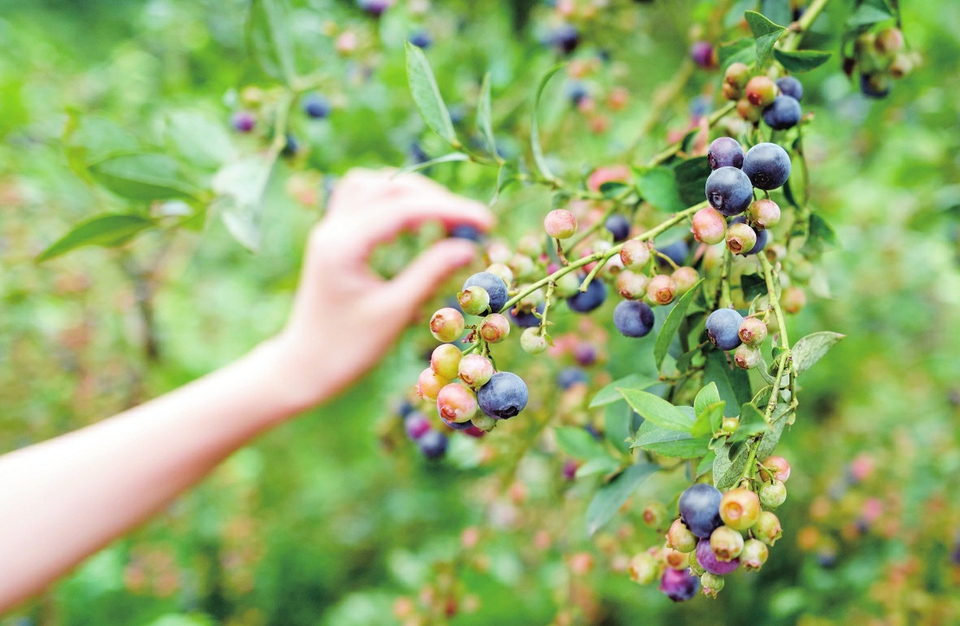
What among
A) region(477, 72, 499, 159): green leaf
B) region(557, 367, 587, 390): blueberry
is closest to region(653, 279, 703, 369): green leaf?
region(477, 72, 499, 159): green leaf

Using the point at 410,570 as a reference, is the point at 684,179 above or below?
above

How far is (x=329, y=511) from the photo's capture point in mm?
2518

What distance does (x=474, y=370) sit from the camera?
1.35 ft

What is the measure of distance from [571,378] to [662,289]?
1.64 feet

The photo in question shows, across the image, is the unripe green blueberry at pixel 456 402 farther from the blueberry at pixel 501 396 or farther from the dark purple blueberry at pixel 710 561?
the dark purple blueberry at pixel 710 561

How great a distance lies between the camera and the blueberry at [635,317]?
1.63ft

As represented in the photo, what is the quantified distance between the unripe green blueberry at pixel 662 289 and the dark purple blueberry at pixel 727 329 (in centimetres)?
4

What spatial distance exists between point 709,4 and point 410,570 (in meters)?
1.30

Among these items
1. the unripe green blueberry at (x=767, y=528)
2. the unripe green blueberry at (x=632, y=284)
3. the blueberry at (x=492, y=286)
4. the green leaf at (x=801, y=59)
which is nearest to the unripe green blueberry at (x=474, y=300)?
the blueberry at (x=492, y=286)

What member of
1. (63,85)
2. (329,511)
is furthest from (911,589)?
(63,85)

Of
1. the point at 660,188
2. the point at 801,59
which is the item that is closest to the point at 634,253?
the point at 660,188

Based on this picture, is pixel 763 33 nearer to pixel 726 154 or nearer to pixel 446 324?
pixel 726 154

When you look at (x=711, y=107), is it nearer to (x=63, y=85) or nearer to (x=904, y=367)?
(x=904, y=367)

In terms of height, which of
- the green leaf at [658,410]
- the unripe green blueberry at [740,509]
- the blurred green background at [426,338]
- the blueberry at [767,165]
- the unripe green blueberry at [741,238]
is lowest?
the blurred green background at [426,338]
